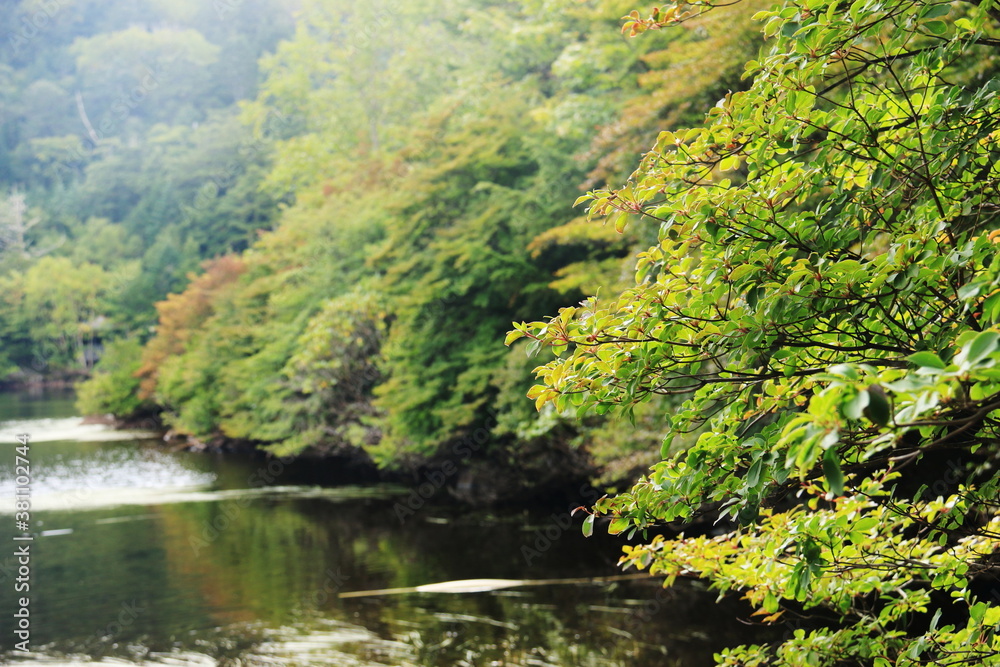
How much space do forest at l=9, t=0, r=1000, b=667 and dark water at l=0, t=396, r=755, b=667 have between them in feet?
3.60

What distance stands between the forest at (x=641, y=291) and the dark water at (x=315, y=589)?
3.60 ft

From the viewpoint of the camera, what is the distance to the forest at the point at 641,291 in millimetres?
1806

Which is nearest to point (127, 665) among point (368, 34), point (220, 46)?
Answer: point (368, 34)

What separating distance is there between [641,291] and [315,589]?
27.3ft

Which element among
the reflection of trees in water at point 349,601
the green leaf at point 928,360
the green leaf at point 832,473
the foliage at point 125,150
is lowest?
the reflection of trees in water at point 349,601

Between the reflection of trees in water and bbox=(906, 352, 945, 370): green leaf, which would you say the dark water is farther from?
bbox=(906, 352, 945, 370): green leaf

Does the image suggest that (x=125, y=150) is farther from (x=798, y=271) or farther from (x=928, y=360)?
(x=928, y=360)

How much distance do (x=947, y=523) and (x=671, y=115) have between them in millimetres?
7060

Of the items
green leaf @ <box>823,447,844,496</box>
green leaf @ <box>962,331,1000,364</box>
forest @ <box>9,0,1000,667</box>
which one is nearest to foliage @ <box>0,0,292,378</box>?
forest @ <box>9,0,1000,667</box>

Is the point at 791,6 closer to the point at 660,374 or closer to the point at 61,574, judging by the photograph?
the point at 660,374

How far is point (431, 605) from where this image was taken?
8406mm

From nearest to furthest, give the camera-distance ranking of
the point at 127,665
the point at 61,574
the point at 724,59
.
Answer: the point at 127,665, the point at 724,59, the point at 61,574

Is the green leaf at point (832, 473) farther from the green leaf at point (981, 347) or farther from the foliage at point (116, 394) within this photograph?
the foliage at point (116, 394)

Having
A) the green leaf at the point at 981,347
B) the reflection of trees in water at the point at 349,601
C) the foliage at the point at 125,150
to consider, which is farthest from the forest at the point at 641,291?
the reflection of trees in water at the point at 349,601
